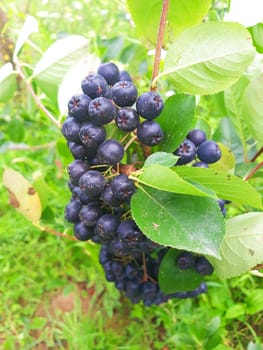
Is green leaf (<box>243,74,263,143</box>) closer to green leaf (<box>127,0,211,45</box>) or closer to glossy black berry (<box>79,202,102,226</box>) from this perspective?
green leaf (<box>127,0,211,45</box>)

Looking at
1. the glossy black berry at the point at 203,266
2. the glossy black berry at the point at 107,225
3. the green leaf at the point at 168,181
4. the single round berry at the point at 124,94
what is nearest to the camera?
the green leaf at the point at 168,181

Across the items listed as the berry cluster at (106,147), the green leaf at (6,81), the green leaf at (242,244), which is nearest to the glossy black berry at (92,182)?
the berry cluster at (106,147)

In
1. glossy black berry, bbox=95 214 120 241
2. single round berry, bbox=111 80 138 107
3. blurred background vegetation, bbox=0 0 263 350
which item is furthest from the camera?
blurred background vegetation, bbox=0 0 263 350

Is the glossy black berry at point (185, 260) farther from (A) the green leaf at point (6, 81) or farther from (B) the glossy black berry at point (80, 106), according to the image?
(A) the green leaf at point (6, 81)

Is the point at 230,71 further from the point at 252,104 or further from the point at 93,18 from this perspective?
the point at 93,18

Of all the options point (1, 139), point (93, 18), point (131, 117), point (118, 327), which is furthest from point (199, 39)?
point (93, 18)

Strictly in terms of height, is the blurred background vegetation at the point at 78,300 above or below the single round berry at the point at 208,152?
below

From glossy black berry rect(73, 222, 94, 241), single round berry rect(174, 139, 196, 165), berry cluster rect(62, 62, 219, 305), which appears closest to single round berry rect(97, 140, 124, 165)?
berry cluster rect(62, 62, 219, 305)

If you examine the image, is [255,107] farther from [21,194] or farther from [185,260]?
[21,194]
